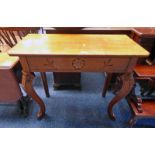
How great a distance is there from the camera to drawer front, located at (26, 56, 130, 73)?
0.84 m

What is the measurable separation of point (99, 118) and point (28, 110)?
26.6 inches

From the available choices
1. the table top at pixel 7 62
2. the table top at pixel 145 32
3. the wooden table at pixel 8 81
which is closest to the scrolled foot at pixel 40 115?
the wooden table at pixel 8 81

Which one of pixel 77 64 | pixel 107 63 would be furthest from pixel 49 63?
pixel 107 63

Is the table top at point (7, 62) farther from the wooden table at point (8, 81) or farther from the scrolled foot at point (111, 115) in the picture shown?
the scrolled foot at point (111, 115)

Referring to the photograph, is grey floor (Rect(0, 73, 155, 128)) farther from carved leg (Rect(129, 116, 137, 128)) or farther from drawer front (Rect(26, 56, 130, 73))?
drawer front (Rect(26, 56, 130, 73))

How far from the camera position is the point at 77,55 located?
0.80 meters

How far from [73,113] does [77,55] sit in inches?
28.0

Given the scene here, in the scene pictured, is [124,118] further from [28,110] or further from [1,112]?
[1,112]

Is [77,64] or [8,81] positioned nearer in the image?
[77,64]

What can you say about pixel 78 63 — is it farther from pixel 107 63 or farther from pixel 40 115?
pixel 40 115

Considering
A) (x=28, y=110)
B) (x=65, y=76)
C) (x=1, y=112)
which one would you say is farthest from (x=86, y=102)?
(x=1, y=112)

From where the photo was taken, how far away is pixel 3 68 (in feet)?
3.30

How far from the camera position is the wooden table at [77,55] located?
0.80 meters

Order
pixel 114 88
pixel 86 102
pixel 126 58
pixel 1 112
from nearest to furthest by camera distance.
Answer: pixel 126 58
pixel 1 112
pixel 86 102
pixel 114 88
